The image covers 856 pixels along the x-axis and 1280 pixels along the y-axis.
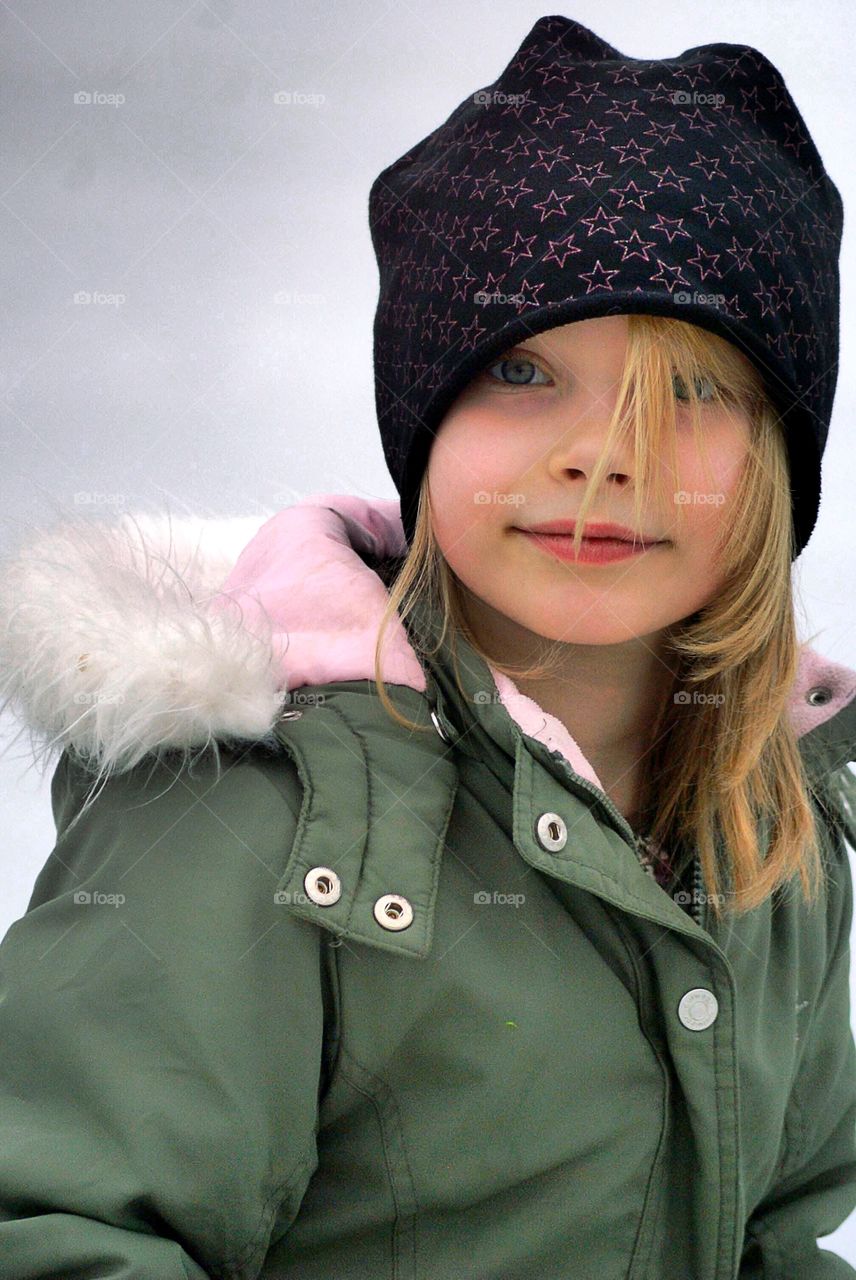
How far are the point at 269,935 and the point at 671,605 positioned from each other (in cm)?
33

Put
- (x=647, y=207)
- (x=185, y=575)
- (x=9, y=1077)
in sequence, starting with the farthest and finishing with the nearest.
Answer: (x=185, y=575) → (x=647, y=207) → (x=9, y=1077)

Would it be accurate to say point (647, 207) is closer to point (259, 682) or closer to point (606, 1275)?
point (259, 682)

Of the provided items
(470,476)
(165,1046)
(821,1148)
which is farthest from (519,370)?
(821,1148)

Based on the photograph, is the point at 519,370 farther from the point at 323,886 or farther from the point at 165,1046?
the point at 165,1046

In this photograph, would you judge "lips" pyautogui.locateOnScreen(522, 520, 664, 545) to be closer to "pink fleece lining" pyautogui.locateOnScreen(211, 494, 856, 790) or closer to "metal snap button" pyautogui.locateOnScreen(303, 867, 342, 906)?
"pink fleece lining" pyautogui.locateOnScreen(211, 494, 856, 790)

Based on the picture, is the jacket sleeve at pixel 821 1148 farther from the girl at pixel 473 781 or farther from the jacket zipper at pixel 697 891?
the jacket zipper at pixel 697 891

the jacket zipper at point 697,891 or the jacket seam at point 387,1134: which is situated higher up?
the jacket zipper at point 697,891

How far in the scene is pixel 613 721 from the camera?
1.02 meters

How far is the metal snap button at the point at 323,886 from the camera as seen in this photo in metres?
0.76

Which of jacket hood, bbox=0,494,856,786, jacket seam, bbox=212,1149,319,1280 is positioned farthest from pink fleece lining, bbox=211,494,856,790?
jacket seam, bbox=212,1149,319,1280

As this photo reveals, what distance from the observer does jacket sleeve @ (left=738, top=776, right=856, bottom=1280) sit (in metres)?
1.05

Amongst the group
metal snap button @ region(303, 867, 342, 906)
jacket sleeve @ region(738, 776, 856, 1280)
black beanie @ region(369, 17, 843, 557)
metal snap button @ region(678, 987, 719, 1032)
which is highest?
black beanie @ region(369, 17, 843, 557)

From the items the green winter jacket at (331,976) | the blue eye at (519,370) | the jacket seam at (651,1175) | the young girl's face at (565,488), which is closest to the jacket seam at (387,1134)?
the green winter jacket at (331,976)

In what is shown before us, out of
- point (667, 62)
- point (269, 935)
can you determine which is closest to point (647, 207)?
point (667, 62)
